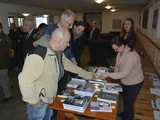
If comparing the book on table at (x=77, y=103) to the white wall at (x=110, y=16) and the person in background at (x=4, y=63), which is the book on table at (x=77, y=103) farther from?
the white wall at (x=110, y=16)

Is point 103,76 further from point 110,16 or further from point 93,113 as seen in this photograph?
point 110,16

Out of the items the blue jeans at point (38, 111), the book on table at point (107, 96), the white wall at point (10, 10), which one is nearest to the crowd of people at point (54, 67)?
the blue jeans at point (38, 111)

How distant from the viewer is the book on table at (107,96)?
1946mm

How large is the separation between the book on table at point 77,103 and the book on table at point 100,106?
0.18 feet

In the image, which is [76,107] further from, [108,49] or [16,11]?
[16,11]

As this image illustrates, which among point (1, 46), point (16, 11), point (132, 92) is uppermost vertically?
point (16, 11)

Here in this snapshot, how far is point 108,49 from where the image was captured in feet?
22.7

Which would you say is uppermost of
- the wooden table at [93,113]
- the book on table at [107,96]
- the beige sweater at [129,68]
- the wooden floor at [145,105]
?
the beige sweater at [129,68]

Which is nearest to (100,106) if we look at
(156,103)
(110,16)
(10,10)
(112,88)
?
(112,88)

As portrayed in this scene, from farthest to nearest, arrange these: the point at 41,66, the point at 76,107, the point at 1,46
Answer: the point at 1,46, the point at 76,107, the point at 41,66

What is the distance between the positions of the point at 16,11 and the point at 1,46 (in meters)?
5.32

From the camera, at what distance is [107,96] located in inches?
79.7

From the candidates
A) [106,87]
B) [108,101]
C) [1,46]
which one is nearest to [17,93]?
[1,46]

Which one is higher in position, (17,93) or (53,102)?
(53,102)
